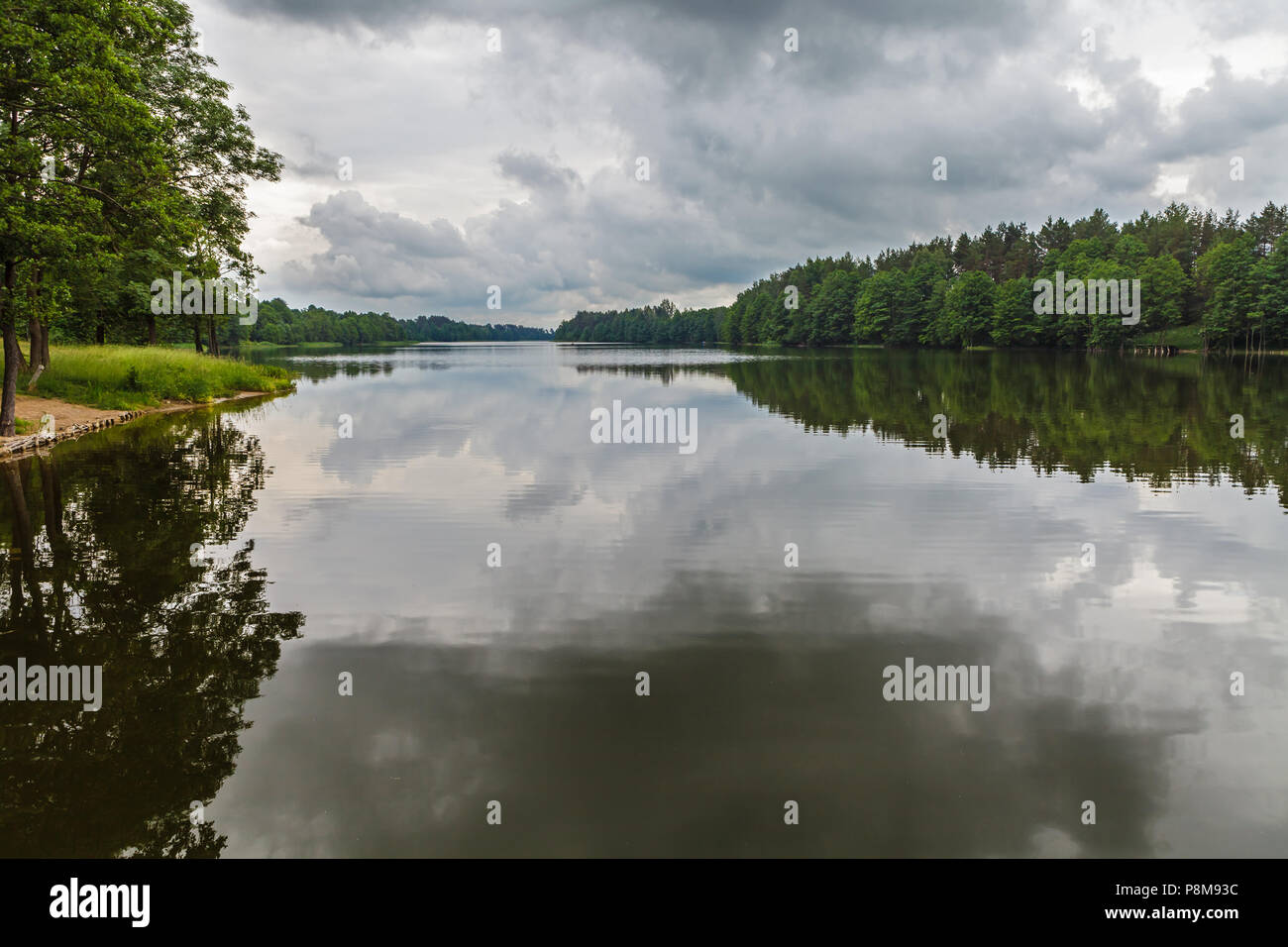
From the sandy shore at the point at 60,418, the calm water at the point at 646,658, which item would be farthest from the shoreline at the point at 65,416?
the calm water at the point at 646,658

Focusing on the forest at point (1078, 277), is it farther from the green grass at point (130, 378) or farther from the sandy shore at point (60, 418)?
the sandy shore at point (60, 418)

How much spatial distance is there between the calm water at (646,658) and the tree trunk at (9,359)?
5733 millimetres

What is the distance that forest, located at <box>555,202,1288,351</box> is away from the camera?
106 m

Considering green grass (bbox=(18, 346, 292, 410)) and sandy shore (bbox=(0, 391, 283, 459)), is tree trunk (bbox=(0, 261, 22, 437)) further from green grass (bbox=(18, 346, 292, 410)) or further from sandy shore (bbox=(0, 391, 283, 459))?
green grass (bbox=(18, 346, 292, 410))

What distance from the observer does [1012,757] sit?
25.8 ft

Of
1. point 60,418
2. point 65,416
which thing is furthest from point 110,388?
point 60,418

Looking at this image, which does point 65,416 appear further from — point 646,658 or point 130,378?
point 646,658

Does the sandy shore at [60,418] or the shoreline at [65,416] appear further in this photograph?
the sandy shore at [60,418]

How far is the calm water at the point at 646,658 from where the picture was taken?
6.95 metres

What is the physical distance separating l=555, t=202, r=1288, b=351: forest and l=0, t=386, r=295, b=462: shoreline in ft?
246

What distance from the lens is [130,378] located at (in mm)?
42719

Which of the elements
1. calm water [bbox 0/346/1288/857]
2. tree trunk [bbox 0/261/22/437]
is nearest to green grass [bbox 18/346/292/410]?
tree trunk [bbox 0/261/22/437]

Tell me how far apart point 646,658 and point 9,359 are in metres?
27.9
